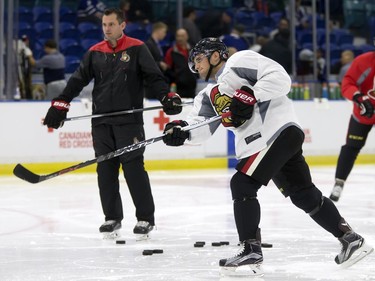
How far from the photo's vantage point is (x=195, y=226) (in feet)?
19.7

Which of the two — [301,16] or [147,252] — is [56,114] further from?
[301,16]

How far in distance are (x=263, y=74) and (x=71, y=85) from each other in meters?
1.71

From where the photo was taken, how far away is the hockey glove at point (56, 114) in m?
5.39

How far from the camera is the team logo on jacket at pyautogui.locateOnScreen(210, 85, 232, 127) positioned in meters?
4.36

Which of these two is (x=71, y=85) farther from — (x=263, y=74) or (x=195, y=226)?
(x=263, y=74)

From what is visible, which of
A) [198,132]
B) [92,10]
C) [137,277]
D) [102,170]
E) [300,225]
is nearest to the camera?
[137,277]

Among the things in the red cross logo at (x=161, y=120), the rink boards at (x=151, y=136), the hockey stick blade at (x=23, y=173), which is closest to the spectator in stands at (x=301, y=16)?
the rink boards at (x=151, y=136)

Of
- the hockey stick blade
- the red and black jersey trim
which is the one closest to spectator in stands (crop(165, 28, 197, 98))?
the red and black jersey trim

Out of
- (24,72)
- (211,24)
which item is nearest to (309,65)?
(211,24)

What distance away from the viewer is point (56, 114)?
17.7 ft

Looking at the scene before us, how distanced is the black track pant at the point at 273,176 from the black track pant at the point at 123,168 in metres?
1.30

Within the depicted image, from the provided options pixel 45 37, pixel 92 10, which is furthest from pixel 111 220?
pixel 92 10

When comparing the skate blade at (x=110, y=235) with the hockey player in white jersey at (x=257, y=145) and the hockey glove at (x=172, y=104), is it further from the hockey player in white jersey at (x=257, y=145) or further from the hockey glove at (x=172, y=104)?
the hockey player in white jersey at (x=257, y=145)

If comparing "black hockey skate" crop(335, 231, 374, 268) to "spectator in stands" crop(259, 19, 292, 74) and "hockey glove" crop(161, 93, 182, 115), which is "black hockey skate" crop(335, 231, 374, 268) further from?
"spectator in stands" crop(259, 19, 292, 74)
